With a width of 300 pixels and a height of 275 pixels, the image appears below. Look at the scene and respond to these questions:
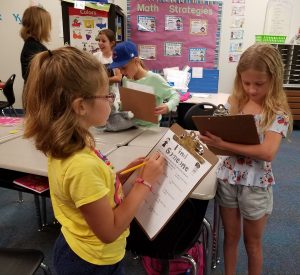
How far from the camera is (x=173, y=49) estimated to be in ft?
14.9

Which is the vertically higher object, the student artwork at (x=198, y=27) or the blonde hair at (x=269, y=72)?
the student artwork at (x=198, y=27)

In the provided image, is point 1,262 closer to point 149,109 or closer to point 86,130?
point 86,130

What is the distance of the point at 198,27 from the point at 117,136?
10.7ft

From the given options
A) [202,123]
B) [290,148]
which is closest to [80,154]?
[202,123]

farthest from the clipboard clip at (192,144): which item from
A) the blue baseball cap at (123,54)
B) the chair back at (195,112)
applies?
the chair back at (195,112)

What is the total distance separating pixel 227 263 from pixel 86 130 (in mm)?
967

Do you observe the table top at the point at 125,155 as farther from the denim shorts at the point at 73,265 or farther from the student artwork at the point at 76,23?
the student artwork at the point at 76,23

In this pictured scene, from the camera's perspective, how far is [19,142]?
1600 millimetres

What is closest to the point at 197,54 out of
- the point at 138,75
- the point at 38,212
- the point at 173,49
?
the point at 173,49

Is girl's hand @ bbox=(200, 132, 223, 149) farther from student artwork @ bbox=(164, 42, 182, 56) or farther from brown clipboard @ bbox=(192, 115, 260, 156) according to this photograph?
student artwork @ bbox=(164, 42, 182, 56)

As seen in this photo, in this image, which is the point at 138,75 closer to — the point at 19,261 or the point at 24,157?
the point at 24,157

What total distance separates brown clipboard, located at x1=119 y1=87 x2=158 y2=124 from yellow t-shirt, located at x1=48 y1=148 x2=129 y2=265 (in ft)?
2.61

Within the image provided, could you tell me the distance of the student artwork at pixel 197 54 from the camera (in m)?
4.51

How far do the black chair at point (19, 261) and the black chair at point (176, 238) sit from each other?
1.14ft
